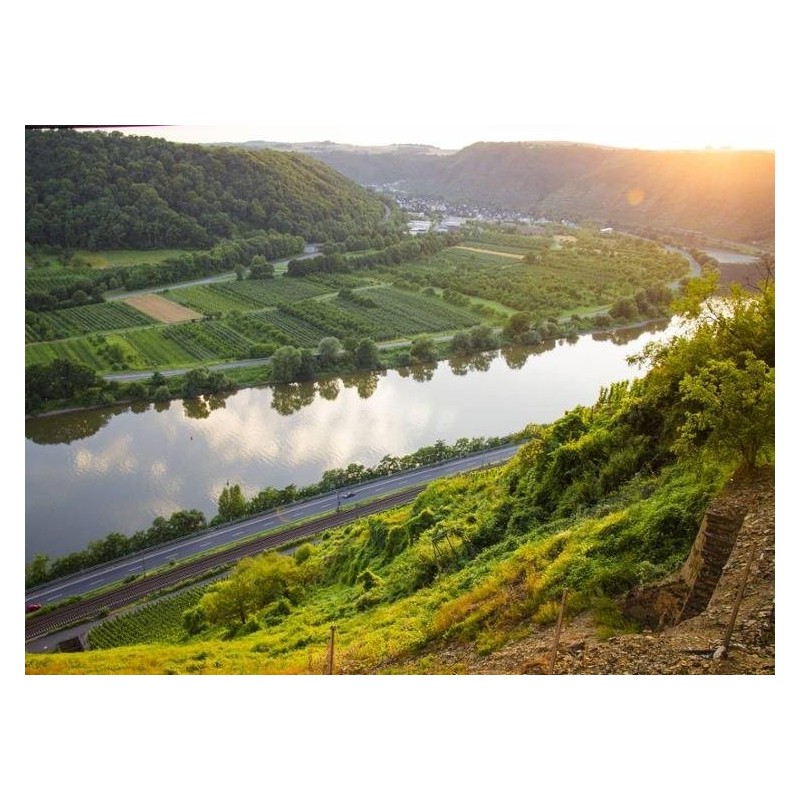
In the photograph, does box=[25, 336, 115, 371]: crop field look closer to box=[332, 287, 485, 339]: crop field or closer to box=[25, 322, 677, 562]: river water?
box=[25, 322, 677, 562]: river water

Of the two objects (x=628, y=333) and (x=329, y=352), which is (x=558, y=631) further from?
(x=628, y=333)

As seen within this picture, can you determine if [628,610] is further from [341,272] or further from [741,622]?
[341,272]

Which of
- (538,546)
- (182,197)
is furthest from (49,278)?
(538,546)

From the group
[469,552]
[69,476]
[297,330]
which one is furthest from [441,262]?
[469,552]

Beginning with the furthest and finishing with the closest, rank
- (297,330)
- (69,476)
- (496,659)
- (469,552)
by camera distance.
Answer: (297,330), (69,476), (469,552), (496,659)

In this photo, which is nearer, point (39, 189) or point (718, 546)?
point (718, 546)

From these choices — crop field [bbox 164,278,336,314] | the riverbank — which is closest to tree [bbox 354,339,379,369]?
the riverbank
